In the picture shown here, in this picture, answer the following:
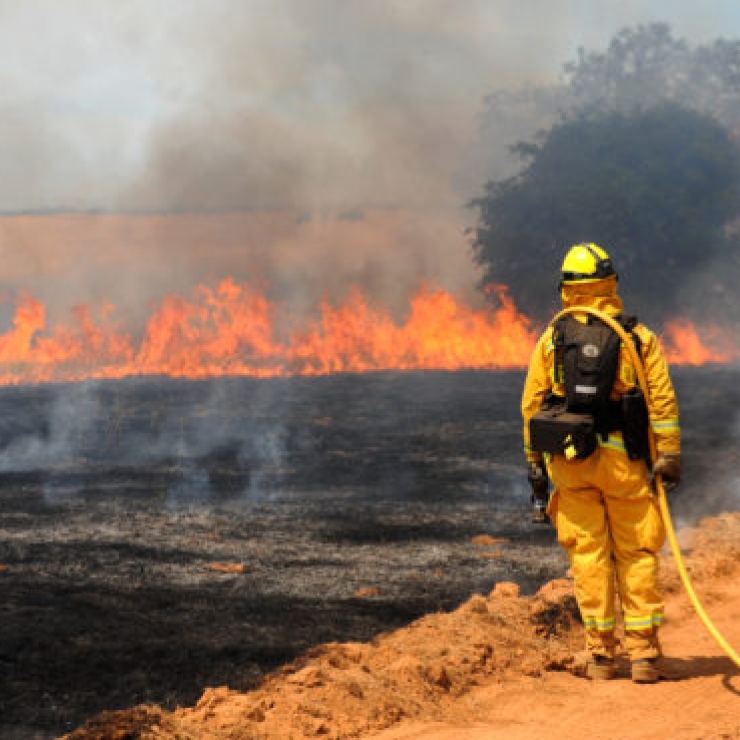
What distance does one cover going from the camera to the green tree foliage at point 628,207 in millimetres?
48594

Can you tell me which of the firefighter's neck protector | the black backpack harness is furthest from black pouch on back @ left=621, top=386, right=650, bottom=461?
the firefighter's neck protector

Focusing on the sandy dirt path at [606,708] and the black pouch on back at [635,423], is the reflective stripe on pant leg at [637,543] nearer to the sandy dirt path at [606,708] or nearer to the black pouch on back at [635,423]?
the black pouch on back at [635,423]

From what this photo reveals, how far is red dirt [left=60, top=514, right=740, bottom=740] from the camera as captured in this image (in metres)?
5.01

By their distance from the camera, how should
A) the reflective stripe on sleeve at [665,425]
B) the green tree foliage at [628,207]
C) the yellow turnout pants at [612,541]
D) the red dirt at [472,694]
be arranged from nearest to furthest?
the red dirt at [472,694] → the reflective stripe on sleeve at [665,425] → the yellow turnout pants at [612,541] → the green tree foliage at [628,207]

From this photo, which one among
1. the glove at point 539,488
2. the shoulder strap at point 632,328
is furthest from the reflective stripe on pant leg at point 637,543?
Answer: the shoulder strap at point 632,328

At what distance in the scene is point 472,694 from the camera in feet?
19.4

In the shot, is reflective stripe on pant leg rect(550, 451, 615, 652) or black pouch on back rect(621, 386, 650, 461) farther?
reflective stripe on pant leg rect(550, 451, 615, 652)

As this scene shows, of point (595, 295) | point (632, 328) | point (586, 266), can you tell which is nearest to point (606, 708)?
point (632, 328)

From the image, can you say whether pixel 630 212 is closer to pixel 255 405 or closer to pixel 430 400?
pixel 430 400

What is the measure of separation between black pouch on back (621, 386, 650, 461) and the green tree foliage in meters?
42.5

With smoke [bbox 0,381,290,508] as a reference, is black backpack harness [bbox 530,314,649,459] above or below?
above

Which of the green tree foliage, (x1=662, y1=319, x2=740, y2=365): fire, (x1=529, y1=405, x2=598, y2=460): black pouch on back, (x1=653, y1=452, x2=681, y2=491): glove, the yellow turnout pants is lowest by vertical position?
the yellow turnout pants

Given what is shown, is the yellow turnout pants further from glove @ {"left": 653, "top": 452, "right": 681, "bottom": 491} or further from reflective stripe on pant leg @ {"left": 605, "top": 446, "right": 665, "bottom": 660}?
glove @ {"left": 653, "top": 452, "right": 681, "bottom": 491}

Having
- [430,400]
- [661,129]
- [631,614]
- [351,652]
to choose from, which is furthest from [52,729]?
[661,129]
